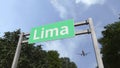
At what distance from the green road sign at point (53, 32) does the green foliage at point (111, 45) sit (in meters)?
23.9

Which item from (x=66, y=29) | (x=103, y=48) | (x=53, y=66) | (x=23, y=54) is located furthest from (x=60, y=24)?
(x=53, y=66)

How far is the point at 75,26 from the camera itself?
7.58m

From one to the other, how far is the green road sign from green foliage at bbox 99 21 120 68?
23.9 m

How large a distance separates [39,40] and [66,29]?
3.61 ft

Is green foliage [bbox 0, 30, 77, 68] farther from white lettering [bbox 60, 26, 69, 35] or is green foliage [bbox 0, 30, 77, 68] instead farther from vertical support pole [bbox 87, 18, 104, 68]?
vertical support pole [bbox 87, 18, 104, 68]

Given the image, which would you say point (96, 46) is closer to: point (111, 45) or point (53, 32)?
point (53, 32)

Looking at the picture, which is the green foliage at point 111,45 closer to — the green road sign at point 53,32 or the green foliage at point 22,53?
the green foliage at point 22,53

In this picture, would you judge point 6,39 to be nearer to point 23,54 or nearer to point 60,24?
point 23,54

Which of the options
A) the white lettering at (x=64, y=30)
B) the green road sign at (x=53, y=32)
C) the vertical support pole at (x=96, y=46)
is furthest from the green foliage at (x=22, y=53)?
the vertical support pole at (x=96, y=46)

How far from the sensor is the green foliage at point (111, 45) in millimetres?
30675

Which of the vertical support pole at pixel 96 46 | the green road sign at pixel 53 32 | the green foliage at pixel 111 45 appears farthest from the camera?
the green foliage at pixel 111 45

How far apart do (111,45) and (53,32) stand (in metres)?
25.2

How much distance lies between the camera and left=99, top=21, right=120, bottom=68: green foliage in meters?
30.7

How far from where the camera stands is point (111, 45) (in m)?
31.3
